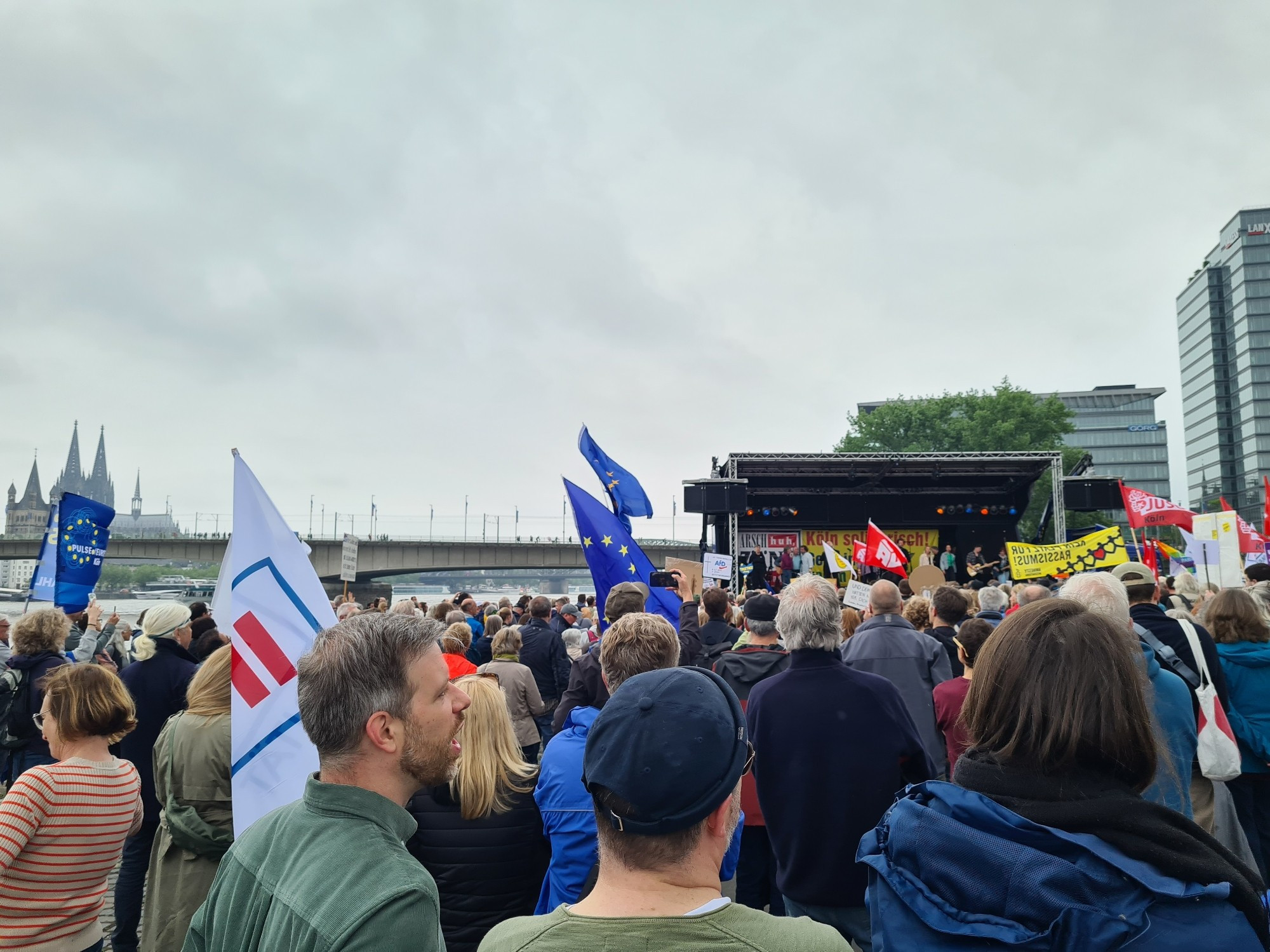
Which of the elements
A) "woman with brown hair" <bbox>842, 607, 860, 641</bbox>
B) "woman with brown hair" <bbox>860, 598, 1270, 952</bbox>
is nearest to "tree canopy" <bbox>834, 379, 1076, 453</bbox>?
"woman with brown hair" <bbox>842, 607, 860, 641</bbox>

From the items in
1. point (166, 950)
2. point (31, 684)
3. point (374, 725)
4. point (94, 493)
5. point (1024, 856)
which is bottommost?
point (166, 950)

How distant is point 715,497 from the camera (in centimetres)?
2353

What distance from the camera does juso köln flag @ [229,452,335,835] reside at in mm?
2713

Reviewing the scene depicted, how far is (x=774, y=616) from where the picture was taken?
4.65 metres

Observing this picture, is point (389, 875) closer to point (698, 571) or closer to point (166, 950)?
point (166, 950)

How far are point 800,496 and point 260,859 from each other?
26.5 m

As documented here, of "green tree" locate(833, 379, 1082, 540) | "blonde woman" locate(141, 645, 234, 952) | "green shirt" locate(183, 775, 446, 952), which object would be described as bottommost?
"blonde woman" locate(141, 645, 234, 952)

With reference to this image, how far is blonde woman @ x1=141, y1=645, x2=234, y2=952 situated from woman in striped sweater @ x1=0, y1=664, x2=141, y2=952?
0.62 ft

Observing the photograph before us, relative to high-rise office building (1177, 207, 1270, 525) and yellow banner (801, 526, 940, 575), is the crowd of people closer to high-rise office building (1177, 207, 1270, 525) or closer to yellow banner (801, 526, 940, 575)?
yellow banner (801, 526, 940, 575)

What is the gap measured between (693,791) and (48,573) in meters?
10.9

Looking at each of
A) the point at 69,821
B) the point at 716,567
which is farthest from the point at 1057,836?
the point at 716,567

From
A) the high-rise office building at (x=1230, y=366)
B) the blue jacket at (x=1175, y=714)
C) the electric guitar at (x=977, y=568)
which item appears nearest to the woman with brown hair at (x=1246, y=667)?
the blue jacket at (x=1175, y=714)

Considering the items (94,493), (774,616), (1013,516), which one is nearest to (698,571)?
(774,616)

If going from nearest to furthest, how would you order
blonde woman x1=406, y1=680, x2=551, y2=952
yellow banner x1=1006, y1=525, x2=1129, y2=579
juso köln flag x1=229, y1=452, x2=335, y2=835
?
juso köln flag x1=229, y1=452, x2=335, y2=835 < blonde woman x1=406, y1=680, x2=551, y2=952 < yellow banner x1=1006, y1=525, x2=1129, y2=579
